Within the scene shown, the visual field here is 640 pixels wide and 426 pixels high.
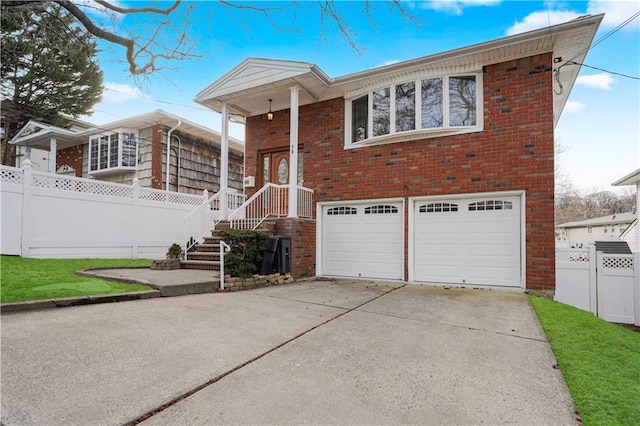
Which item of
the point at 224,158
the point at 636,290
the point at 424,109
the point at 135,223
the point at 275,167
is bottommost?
the point at 636,290

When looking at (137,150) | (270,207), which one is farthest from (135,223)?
(137,150)

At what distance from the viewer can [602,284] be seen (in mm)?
6941

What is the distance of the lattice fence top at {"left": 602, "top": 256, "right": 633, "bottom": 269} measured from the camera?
22.6 ft

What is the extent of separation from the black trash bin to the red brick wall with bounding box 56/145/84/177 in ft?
43.7

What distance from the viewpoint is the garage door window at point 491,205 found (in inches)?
290

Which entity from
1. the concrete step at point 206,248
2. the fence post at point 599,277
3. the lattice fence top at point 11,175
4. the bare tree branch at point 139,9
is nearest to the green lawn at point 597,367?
the fence post at point 599,277

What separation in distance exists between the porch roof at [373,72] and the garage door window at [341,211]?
3168 millimetres

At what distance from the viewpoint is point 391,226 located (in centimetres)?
859

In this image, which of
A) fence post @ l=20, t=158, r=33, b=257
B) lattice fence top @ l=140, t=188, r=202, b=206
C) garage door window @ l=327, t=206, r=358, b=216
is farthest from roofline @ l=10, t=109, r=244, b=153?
garage door window @ l=327, t=206, r=358, b=216

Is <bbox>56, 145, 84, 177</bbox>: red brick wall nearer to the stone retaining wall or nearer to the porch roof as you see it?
the porch roof

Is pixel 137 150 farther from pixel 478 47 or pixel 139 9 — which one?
pixel 478 47

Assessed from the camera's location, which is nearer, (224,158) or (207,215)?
(224,158)

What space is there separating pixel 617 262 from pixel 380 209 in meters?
5.18

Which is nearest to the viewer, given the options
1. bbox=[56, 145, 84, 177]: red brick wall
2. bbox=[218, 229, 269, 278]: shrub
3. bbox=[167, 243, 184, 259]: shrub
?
bbox=[218, 229, 269, 278]: shrub
